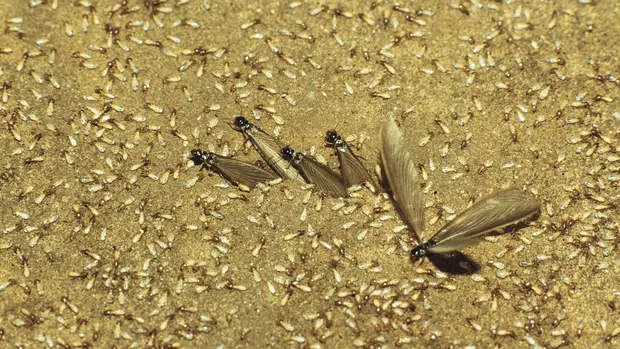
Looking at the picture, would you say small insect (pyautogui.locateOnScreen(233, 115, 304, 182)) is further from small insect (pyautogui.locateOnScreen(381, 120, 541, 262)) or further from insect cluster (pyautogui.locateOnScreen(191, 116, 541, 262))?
small insect (pyautogui.locateOnScreen(381, 120, 541, 262))

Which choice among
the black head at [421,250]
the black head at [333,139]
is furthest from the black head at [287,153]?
the black head at [421,250]

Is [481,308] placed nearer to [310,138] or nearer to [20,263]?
[310,138]

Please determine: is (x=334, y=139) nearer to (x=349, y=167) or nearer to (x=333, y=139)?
(x=333, y=139)

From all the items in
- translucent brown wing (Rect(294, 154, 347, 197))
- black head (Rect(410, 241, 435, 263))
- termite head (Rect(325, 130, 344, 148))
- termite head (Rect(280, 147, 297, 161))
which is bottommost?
black head (Rect(410, 241, 435, 263))

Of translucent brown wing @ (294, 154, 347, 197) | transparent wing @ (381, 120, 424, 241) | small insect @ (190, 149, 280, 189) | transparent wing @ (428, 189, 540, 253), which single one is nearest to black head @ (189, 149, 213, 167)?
small insect @ (190, 149, 280, 189)

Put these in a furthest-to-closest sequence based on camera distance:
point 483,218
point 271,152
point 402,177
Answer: point 271,152, point 402,177, point 483,218

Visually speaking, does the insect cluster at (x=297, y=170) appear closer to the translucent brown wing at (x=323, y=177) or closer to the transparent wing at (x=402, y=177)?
the translucent brown wing at (x=323, y=177)

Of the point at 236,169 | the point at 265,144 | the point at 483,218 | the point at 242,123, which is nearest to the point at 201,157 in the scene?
the point at 236,169
